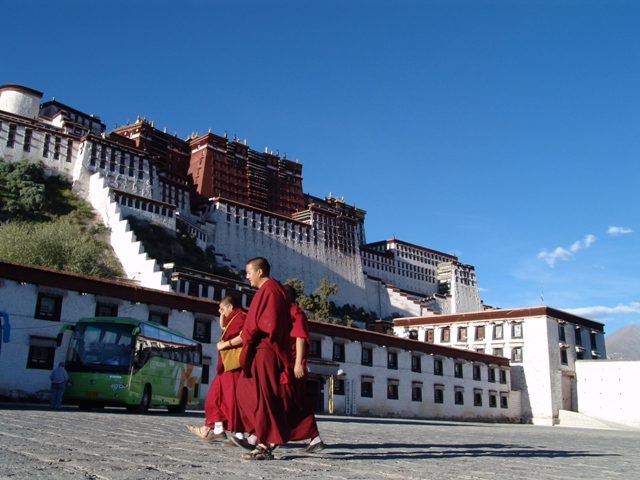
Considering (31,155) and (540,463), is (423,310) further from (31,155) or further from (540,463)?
(540,463)

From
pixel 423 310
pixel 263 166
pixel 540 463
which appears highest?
pixel 263 166

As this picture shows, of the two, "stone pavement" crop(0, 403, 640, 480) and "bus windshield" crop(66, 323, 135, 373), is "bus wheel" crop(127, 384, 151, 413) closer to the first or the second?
"bus windshield" crop(66, 323, 135, 373)

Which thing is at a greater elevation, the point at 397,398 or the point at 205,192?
the point at 205,192

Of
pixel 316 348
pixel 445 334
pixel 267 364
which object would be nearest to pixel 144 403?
pixel 267 364

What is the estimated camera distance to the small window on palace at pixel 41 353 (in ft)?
63.9

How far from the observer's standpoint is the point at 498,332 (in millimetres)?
43375

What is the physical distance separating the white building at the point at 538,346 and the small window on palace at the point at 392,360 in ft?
40.9

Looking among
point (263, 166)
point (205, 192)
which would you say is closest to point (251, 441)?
point (205, 192)

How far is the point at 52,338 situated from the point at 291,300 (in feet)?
53.2

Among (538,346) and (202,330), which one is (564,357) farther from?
(202,330)

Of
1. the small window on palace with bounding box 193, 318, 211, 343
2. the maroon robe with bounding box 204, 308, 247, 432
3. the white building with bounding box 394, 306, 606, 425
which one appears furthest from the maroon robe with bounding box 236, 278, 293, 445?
the white building with bounding box 394, 306, 606, 425

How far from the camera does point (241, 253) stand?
213 ft

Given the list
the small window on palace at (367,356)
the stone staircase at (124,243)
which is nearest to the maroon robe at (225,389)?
the small window on palace at (367,356)

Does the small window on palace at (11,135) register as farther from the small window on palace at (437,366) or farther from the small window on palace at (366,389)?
the small window on palace at (437,366)
